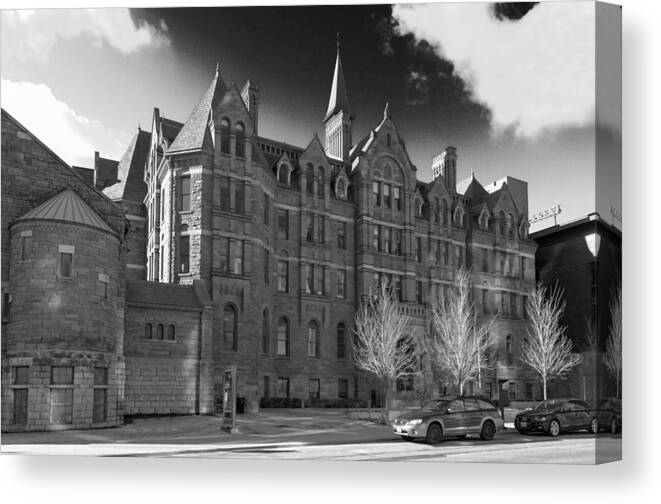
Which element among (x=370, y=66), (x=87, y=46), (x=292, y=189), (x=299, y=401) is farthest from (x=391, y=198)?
(x=87, y=46)

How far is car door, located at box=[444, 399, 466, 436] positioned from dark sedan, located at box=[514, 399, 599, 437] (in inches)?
112

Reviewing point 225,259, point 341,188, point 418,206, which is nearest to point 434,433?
point 225,259

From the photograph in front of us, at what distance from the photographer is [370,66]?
2794 centimetres

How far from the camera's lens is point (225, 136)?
116 ft

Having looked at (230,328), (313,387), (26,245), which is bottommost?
(313,387)

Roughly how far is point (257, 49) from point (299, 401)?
1812cm

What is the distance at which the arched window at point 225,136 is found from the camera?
34.9 meters

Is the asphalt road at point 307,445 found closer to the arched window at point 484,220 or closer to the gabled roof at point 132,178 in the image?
the gabled roof at point 132,178

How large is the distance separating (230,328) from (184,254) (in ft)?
13.0

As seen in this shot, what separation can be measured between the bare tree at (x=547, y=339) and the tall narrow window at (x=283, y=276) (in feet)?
41.1

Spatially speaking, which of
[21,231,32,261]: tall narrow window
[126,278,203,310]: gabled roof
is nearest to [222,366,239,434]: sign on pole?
[126,278,203,310]: gabled roof

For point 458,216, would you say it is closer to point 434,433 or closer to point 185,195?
point 185,195

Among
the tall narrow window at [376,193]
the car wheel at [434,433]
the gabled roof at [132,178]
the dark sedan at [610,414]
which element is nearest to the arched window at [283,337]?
the tall narrow window at [376,193]

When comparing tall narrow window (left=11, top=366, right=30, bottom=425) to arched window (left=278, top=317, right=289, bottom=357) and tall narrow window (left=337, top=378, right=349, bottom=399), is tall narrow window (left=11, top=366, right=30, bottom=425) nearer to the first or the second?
arched window (left=278, top=317, right=289, bottom=357)
